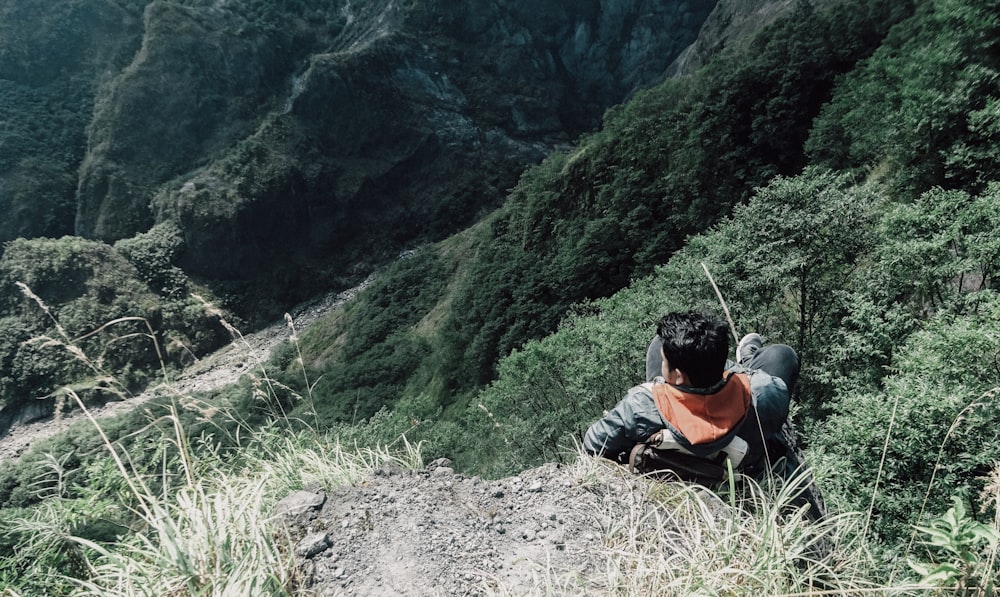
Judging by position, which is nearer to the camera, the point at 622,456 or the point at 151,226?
the point at 622,456

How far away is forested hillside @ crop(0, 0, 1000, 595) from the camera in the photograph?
124 inches

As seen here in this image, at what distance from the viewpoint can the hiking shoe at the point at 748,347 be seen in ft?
9.86

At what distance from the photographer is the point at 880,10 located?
17797 mm

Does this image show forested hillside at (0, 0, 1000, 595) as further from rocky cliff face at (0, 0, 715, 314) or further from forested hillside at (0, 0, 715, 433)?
rocky cliff face at (0, 0, 715, 314)

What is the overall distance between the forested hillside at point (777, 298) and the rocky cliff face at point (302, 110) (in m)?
33.3

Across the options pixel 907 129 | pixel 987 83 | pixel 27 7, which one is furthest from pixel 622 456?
pixel 27 7

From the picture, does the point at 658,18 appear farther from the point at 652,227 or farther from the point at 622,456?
the point at 622,456

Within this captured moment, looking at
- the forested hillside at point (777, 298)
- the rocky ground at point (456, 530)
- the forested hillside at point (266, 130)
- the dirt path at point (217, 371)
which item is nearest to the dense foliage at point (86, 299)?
the forested hillside at point (266, 130)

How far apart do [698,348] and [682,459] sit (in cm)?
61

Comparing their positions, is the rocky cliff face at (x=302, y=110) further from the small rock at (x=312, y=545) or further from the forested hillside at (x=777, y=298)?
the small rock at (x=312, y=545)

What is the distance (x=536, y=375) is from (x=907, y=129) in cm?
1002

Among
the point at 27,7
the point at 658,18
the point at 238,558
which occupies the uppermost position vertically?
the point at 27,7

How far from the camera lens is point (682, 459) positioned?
7.50 ft

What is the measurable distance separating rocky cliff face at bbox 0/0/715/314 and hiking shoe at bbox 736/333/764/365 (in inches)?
2279
